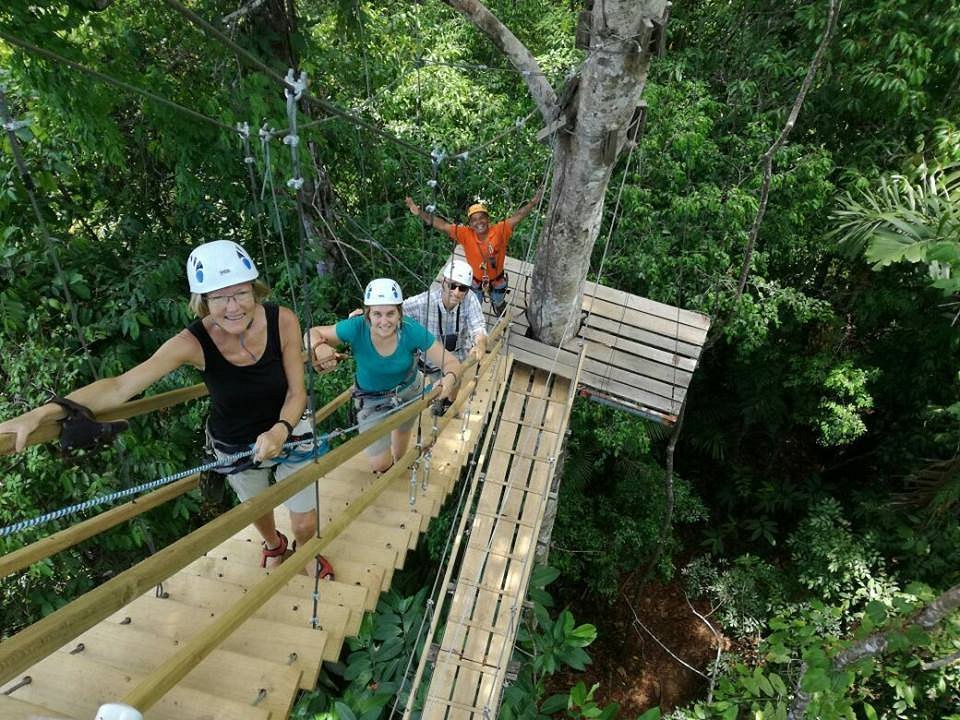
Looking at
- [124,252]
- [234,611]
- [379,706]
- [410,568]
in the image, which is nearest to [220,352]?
[234,611]

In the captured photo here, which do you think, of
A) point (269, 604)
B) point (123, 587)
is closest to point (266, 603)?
point (269, 604)

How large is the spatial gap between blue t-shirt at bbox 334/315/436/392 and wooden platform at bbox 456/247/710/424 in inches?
56.8

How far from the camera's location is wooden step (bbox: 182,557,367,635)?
1.95 metres

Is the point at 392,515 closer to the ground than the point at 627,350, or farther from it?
closer to the ground

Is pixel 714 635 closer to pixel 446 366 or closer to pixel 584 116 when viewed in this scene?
pixel 446 366

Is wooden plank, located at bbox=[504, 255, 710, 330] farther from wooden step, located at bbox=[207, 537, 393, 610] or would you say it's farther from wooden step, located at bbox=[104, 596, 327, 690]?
wooden step, located at bbox=[104, 596, 327, 690]

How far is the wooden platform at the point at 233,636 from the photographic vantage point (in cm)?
153

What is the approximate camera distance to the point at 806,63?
474cm

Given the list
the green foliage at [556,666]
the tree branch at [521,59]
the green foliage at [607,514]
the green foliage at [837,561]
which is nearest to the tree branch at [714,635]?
the green foliage at [607,514]

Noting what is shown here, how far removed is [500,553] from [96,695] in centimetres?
190

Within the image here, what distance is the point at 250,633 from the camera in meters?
1.81

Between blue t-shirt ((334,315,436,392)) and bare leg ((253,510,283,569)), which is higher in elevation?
blue t-shirt ((334,315,436,392))

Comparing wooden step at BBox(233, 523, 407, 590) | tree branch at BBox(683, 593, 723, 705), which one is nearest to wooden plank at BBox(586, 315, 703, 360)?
wooden step at BBox(233, 523, 407, 590)

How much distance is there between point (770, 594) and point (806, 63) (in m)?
4.92
